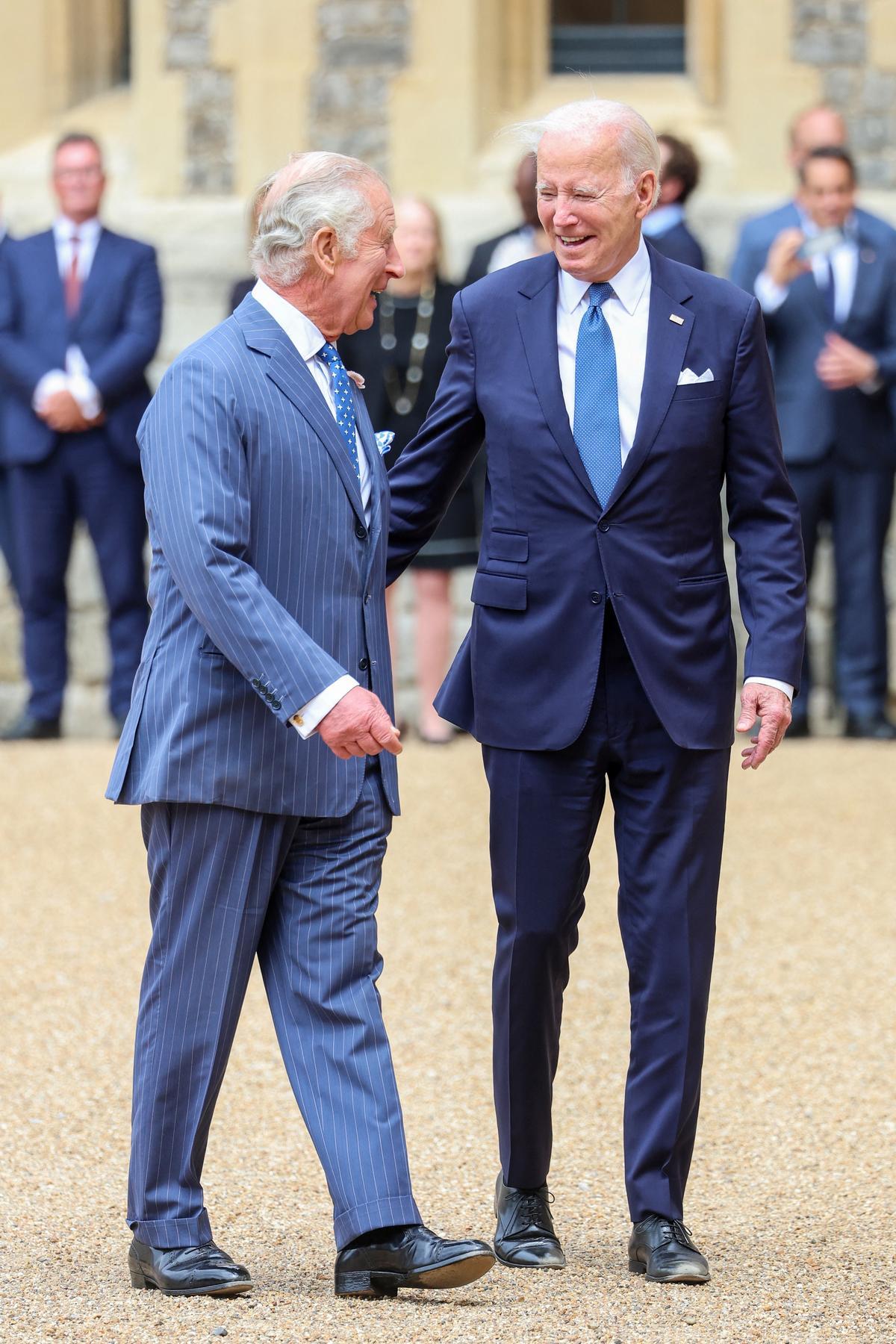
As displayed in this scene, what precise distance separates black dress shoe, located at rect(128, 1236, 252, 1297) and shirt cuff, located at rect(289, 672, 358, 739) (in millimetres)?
833

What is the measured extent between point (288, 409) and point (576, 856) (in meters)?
0.84

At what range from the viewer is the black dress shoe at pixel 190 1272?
3248 millimetres

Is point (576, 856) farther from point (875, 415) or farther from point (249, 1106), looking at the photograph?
point (875, 415)

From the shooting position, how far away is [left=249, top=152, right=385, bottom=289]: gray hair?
323 cm

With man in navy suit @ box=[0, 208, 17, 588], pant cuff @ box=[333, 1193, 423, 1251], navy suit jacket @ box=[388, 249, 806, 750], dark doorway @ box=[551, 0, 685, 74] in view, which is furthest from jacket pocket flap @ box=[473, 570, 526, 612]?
dark doorway @ box=[551, 0, 685, 74]

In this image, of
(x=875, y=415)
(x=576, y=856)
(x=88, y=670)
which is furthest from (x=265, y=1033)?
(x=88, y=670)

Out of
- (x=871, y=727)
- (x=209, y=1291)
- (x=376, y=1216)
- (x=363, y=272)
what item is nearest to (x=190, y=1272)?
(x=209, y=1291)

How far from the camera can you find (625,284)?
3453mm

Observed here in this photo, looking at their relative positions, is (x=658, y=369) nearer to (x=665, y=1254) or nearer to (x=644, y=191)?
(x=644, y=191)

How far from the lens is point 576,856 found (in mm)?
3457

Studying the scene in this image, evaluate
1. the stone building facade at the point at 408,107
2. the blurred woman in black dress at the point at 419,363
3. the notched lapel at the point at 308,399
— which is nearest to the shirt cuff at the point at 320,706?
the notched lapel at the point at 308,399

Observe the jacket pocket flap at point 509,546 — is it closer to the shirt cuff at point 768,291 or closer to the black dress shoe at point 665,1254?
the black dress shoe at point 665,1254

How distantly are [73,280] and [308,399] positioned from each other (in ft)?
17.7

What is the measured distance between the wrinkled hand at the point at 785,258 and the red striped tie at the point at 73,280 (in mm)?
2633
